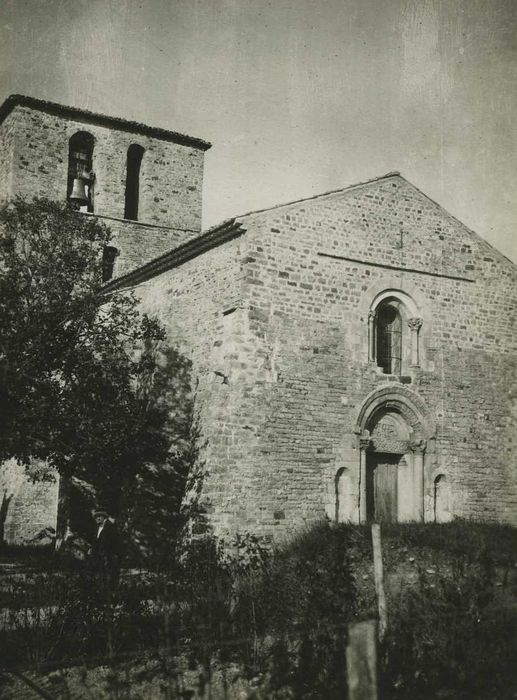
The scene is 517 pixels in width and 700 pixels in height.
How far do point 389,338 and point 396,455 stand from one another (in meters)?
2.39

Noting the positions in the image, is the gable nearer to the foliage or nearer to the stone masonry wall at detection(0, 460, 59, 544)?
the foliage

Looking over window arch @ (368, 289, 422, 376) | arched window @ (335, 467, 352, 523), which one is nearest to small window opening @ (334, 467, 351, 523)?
arched window @ (335, 467, 352, 523)

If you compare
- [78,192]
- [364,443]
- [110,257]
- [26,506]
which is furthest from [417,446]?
[110,257]

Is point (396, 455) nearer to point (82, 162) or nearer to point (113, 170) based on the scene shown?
point (113, 170)

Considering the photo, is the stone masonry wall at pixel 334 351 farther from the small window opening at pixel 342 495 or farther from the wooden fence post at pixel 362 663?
the wooden fence post at pixel 362 663

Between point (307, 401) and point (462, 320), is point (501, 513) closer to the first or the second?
point (462, 320)

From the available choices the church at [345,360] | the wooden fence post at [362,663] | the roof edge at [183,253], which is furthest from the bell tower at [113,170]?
the wooden fence post at [362,663]

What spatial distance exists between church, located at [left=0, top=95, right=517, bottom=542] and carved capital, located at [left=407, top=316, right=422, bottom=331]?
0.15 feet

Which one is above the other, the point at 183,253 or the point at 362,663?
the point at 183,253

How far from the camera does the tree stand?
438 inches

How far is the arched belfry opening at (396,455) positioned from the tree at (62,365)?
3705 millimetres

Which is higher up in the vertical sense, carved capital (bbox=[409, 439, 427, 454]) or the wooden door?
carved capital (bbox=[409, 439, 427, 454])

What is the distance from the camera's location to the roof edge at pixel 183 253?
1322 cm

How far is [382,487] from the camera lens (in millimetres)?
14391
